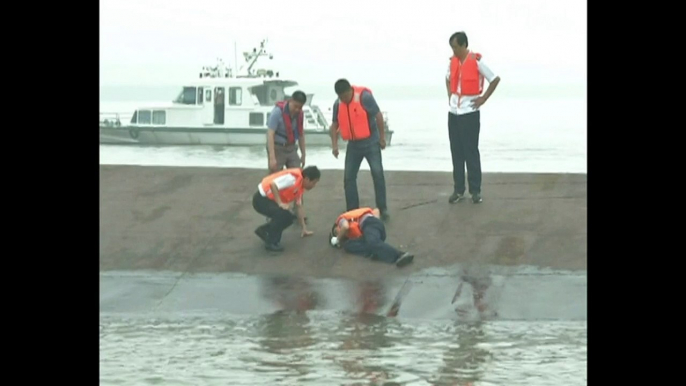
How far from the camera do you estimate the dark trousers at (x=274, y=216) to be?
40.6 feet

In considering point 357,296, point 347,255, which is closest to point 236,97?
point 347,255

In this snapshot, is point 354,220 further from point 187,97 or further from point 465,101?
point 187,97

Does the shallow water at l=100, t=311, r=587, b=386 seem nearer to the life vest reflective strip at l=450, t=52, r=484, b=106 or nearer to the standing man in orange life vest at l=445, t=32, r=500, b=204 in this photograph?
the standing man in orange life vest at l=445, t=32, r=500, b=204

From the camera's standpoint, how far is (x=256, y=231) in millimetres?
12648

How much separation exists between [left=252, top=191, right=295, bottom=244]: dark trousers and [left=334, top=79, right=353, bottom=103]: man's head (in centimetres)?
133

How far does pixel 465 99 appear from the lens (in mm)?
13359

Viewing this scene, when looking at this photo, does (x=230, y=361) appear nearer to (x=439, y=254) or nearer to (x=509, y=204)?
(x=439, y=254)

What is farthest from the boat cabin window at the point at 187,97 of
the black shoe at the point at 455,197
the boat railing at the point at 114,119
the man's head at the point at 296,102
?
the man's head at the point at 296,102

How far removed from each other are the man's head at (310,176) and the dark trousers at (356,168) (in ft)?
3.35

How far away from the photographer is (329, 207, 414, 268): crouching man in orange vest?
12055 millimetres

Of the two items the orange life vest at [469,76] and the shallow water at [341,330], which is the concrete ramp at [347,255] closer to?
the shallow water at [341,330]
